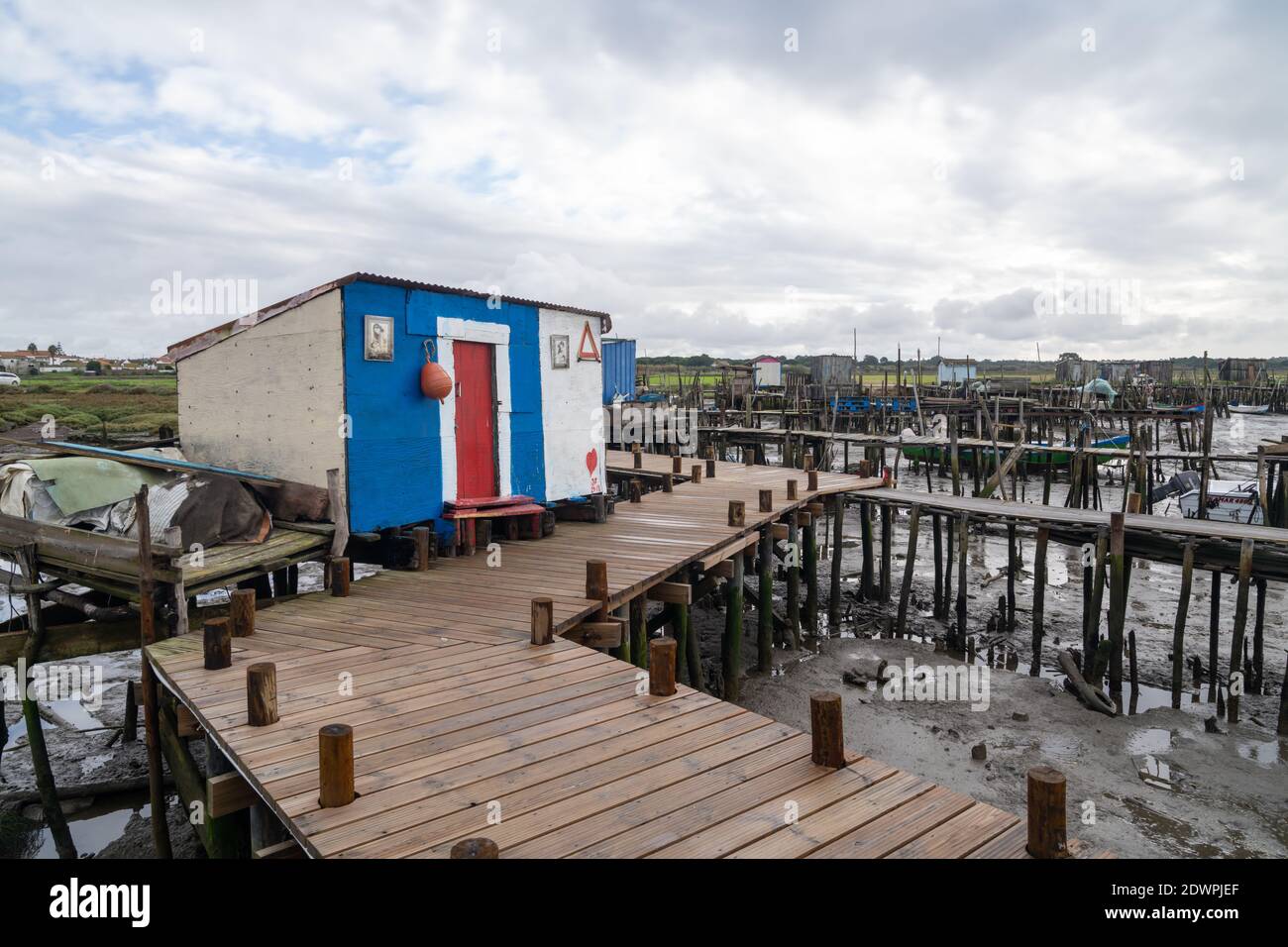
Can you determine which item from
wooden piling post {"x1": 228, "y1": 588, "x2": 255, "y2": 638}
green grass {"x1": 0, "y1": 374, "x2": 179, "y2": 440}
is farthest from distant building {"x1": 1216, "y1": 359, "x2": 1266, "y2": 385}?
wooden piling post {"x1": 228, "y1": 588, "x2": 255, "y2": 638}

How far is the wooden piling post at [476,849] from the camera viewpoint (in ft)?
10.7

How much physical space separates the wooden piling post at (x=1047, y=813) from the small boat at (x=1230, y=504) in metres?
16.9

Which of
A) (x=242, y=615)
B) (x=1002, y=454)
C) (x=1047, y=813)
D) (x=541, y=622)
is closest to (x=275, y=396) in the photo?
(x=242, y=615)

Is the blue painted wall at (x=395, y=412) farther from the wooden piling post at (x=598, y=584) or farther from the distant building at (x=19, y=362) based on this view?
the distant building at (x=19, y=362)

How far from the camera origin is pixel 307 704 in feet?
17.6

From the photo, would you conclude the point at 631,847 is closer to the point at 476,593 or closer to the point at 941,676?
the point at 476,593

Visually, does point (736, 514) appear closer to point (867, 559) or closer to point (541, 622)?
point (541, 622)

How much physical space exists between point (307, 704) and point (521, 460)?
6016 millimetres

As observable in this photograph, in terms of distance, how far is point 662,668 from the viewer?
558 cm

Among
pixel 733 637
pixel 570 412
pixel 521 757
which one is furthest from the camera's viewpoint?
pixel 570 412

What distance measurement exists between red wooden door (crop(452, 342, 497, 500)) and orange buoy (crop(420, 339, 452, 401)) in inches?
17.8

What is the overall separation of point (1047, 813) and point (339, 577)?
6.66m

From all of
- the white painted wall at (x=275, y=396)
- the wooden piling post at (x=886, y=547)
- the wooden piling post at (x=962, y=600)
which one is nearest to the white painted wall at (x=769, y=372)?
the wooden piling post at (x=886, y=547)
